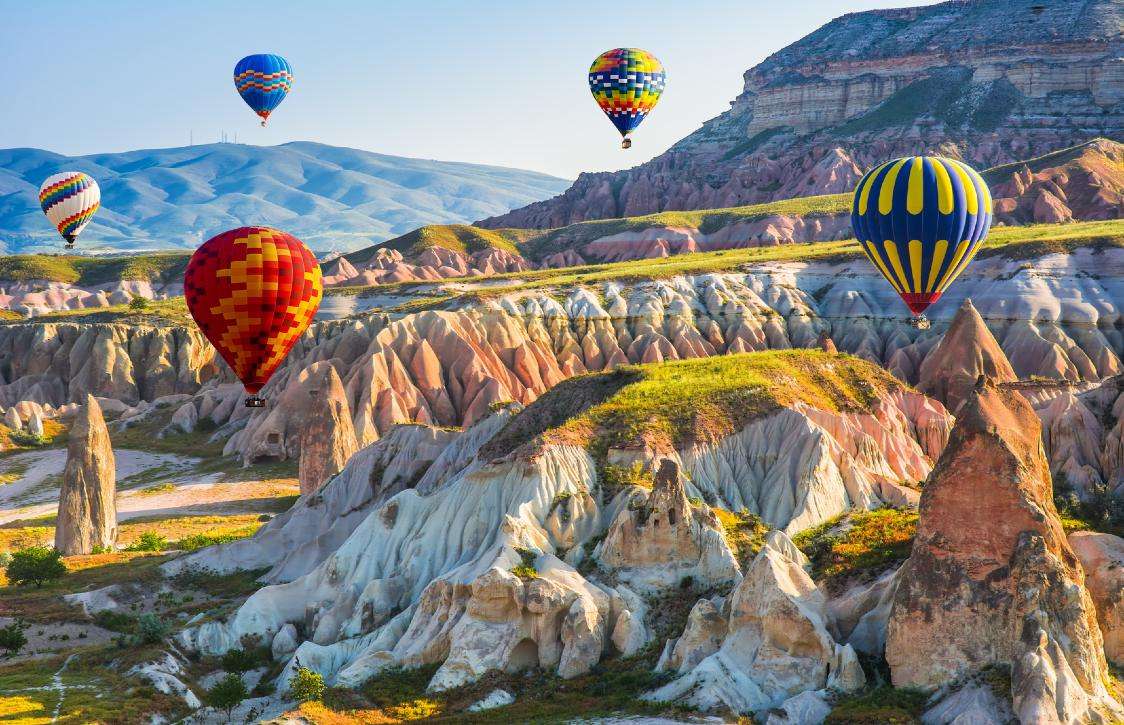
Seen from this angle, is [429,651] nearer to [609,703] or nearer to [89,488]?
[609,703]

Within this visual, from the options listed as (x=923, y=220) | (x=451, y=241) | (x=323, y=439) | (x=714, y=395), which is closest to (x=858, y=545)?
(x=714, y=395)

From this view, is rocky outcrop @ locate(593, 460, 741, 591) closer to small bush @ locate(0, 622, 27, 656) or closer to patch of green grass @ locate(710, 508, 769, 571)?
patch of green grass @ locate(710, 508, 769, 571)

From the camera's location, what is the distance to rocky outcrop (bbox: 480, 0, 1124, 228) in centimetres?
15562

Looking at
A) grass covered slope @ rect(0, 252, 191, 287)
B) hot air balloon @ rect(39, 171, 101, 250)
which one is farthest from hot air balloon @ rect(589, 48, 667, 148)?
grass covered slope @ rect(0, 252, 191, 287)

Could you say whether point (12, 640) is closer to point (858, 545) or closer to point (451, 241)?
point (858, 545)

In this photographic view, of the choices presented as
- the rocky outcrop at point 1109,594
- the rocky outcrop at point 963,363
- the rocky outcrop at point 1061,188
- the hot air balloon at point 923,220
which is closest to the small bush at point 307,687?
the rocky outcrop at point 1109,594

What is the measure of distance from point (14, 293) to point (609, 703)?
139218mm

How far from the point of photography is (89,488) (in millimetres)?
45969

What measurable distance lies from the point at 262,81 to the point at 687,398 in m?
46.7

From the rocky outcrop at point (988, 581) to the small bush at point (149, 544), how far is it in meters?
30.8

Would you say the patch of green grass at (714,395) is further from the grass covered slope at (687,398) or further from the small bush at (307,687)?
the small bush at (307,687)

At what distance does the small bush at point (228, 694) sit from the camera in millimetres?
28953

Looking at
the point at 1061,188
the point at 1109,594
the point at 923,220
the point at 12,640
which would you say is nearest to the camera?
the point at 1109,594

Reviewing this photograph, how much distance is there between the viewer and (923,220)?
4141 cm
